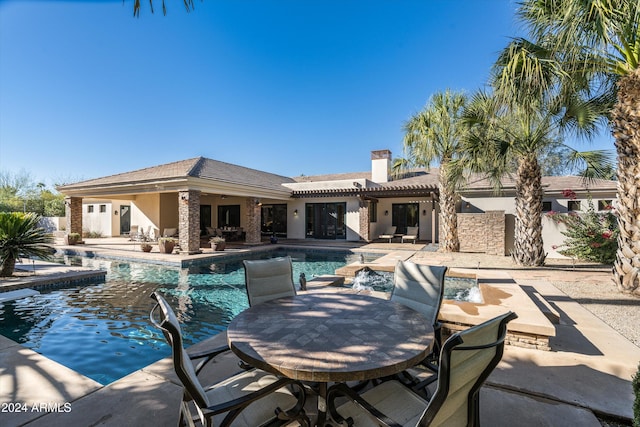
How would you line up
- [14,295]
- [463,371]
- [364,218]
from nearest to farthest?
[463,371] → [14,295] → [364,218]

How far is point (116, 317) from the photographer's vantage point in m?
5.97

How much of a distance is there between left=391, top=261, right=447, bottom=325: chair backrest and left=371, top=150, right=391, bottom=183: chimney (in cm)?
1673

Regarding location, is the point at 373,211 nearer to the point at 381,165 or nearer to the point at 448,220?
the point at 381,165

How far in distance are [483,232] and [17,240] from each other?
57.5 ft

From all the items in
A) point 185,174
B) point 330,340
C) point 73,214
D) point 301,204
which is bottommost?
point 330,340

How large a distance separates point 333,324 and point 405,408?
0.81m

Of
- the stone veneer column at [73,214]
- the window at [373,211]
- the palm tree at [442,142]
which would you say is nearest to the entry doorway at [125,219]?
the stone veneer column at [73,214]

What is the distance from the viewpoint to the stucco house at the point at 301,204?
1391 cm

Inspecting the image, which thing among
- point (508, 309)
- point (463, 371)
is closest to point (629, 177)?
point (508, 309)

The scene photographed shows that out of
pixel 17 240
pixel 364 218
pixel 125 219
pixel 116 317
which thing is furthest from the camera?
pixel 125 219

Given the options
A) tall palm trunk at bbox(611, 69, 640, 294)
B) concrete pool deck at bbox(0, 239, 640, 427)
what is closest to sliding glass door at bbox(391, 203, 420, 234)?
tall palm trunk at bbox(611, 69, 640, 294)

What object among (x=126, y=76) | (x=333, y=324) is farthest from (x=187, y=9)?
(x=126, y=76)

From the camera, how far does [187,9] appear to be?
340 cm

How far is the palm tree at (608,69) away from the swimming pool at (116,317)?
27.3ft
